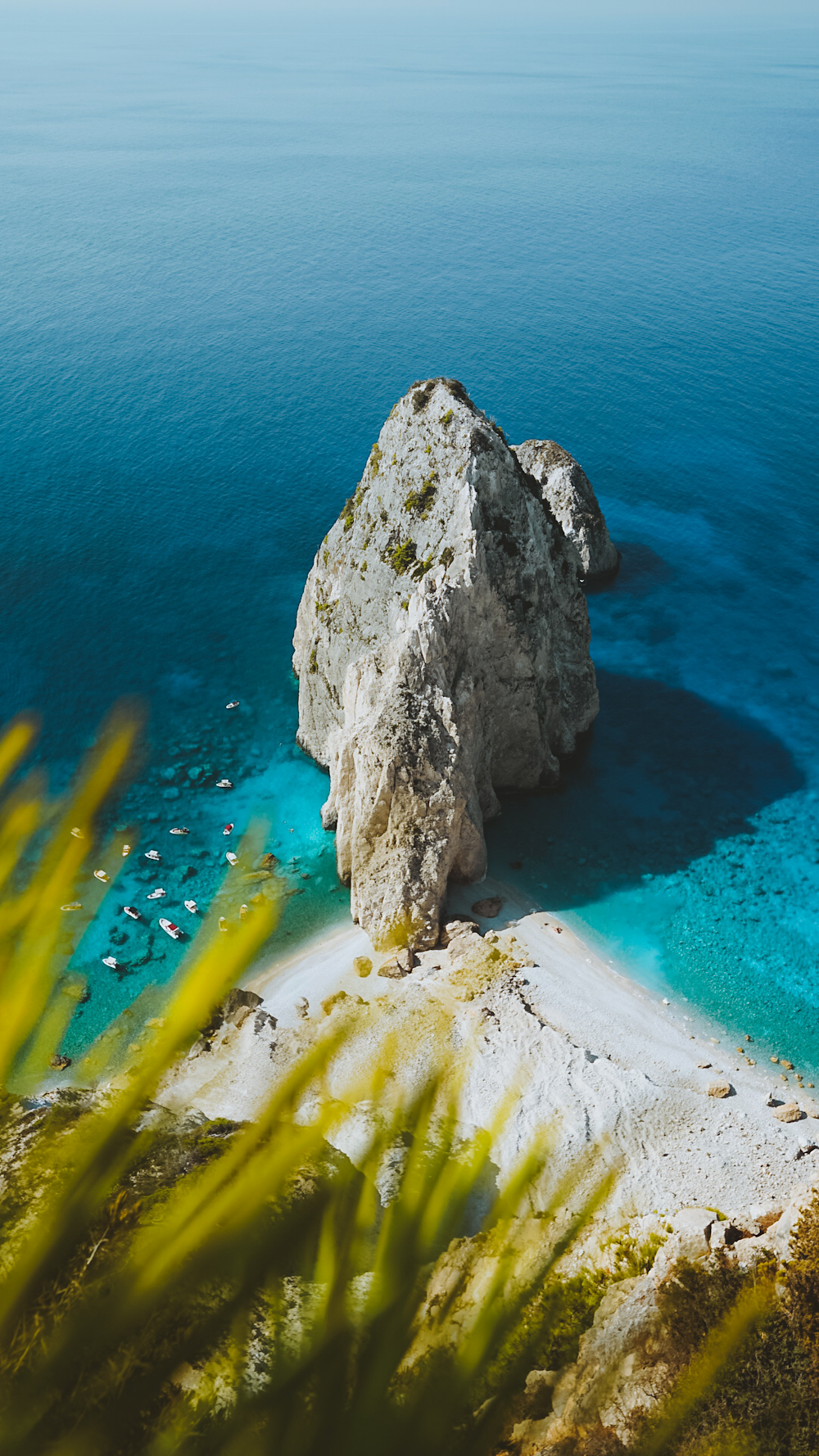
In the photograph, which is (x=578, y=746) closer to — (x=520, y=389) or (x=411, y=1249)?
(x=411, y=1249)

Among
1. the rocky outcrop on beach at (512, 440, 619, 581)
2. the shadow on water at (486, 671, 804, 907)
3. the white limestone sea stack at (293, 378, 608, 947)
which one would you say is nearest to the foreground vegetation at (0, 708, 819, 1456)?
the white limestone sea stack at (293, 378, 608, 947)

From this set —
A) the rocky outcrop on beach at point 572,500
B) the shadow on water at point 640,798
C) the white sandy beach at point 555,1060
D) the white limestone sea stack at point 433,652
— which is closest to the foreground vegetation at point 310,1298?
the white sandy beach at point 555,1060

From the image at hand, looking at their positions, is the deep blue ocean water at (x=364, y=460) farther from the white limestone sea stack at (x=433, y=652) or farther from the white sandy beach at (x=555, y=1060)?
the white limestone sea stack at (x=433, y=652)

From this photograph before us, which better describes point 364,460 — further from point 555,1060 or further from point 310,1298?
point 310,1298

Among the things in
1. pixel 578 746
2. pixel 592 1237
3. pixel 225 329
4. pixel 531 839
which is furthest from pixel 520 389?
pixel 592 1237

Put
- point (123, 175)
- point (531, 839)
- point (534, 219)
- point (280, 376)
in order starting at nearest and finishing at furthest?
point (531, 839) → point (280, 376) → point (534, 219) → point (123, 175)

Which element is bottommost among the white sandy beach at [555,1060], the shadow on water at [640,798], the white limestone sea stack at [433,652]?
the white sandy beach at [555,1060]

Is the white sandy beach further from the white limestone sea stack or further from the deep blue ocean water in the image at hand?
the white limestone sea stack
